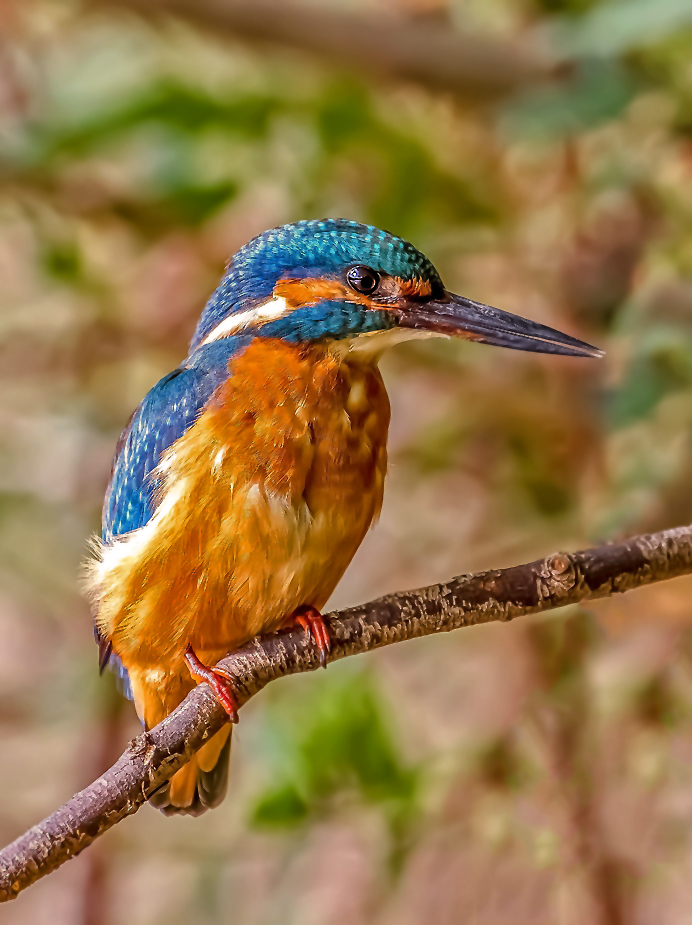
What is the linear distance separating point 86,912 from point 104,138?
2022 mm

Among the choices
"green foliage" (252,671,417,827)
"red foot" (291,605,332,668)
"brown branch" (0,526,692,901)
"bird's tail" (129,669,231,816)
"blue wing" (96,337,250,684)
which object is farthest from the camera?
"green foliage" (252,671,417,827)

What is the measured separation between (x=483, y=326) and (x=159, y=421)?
0.54 metres

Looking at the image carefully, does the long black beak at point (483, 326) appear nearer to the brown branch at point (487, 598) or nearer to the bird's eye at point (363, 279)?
the bird's eye at point (363, 279)

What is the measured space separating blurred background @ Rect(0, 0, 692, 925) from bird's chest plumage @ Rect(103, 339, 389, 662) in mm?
731

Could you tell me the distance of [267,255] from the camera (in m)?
1.76

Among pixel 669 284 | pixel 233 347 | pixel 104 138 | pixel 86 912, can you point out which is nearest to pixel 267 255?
pixel 233 347

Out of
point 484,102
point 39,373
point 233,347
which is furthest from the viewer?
point 39,373

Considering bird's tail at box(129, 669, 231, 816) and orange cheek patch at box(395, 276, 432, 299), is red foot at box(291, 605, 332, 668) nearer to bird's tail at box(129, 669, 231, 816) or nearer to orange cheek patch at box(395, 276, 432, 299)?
bird's tail at box(129, 669, 231, 816)

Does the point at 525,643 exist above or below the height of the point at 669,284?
below

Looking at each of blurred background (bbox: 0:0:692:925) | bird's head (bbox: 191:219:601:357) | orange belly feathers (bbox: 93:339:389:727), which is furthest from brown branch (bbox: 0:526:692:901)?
blurred background (bbox: 0:0:692:925)

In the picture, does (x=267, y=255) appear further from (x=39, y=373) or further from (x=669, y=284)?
(x=39, y=373)

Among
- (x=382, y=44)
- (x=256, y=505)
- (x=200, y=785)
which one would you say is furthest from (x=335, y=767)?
(x=382, y=44)

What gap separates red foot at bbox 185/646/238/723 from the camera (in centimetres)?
156

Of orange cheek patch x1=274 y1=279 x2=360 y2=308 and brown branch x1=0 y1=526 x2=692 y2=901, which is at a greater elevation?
orange cheek patch x1=274 y1=279 x2=360 y2=308
